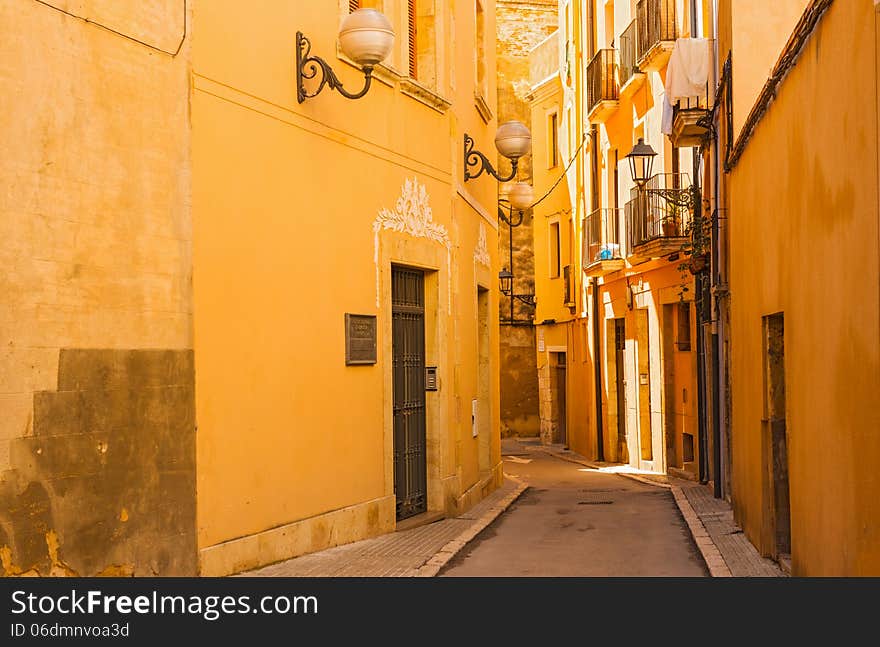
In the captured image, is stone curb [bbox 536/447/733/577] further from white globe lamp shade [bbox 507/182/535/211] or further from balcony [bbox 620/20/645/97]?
balcony [bbox 620/20/645/97]

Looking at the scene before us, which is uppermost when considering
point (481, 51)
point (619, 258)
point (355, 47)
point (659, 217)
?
point (481, 51)

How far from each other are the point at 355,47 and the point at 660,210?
37.6 ft

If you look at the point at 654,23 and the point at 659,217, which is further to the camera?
the point at 654,23

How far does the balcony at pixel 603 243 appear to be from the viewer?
2558 cm

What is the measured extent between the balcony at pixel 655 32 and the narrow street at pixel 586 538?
7.52 meters

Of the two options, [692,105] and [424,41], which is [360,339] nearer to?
[424,41]

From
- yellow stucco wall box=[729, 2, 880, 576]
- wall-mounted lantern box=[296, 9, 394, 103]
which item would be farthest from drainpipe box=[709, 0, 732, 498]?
wall-mounted lantern box=[296, 9, 394, 103]

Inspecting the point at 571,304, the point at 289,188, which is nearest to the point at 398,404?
the point at 289,188

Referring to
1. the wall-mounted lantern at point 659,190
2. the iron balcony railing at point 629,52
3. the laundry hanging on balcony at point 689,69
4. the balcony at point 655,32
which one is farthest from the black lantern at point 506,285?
the laundry hanging on balcony at point 689,69

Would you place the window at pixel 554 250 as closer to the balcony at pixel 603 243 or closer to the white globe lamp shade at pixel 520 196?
the balcony at pixel 603 243

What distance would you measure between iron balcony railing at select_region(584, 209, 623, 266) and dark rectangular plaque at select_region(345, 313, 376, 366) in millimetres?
13813

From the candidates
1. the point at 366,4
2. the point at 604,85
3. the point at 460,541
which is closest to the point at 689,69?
the point at 366,4

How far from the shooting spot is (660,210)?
21219 mm
